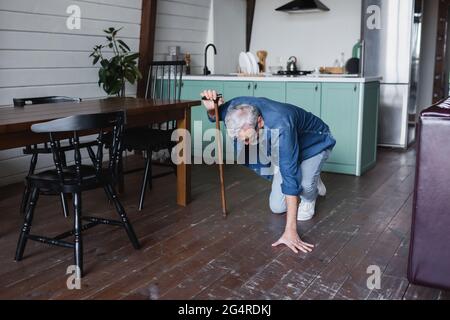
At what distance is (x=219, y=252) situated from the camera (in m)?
2.73

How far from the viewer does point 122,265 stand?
100 inches

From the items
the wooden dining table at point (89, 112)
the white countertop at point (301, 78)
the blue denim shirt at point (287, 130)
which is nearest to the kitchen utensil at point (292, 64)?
the white countertop at point (301, 78)

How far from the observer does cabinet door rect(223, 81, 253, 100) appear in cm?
504

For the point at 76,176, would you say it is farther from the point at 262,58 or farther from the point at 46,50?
the point at 262,58

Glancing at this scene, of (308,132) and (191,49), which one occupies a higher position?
(191,49)

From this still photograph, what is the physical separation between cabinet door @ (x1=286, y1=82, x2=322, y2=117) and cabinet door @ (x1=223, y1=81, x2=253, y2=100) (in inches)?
16.7

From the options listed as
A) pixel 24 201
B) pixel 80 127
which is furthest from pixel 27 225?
pixel 24 201

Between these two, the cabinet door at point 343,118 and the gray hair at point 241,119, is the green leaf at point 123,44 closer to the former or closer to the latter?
the cabinet door at point 343,118

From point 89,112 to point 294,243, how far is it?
1366 mm

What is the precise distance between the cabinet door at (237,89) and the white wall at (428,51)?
11.7 feet

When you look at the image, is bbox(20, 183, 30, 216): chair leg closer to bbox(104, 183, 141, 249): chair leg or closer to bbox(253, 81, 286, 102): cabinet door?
bbox(104, 183, 141, 249): chair leg
